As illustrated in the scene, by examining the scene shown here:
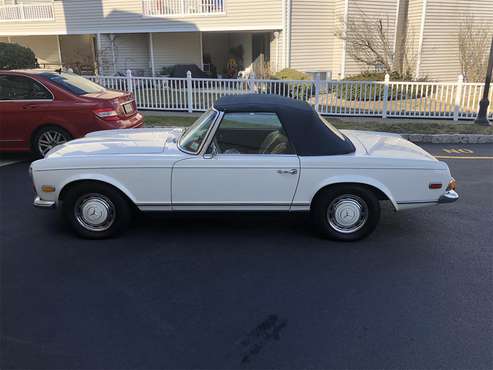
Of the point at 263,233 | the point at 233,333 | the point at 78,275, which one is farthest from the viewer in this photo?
the point at 263,233

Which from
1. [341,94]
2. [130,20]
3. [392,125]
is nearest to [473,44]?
[341,94]

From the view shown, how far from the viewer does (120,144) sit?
184 inches

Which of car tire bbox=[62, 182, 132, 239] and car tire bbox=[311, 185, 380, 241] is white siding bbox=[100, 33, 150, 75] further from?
car tire bbox=[311, 185, 380, 241]

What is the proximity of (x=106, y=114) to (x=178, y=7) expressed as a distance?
1399 cm

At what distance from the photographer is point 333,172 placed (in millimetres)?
4285

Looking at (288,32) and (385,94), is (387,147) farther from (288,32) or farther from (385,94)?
(288,32)

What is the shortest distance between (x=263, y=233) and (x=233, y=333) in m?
1.80

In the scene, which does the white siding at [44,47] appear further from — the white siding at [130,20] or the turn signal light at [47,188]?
the turn signal light at [47,188]

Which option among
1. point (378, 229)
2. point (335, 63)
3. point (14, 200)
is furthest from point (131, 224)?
point (335, 63)

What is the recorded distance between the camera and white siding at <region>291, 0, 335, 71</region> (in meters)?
17.7

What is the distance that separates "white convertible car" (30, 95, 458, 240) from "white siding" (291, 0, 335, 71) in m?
14.4

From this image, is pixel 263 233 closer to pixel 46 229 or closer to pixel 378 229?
pixel 378 229

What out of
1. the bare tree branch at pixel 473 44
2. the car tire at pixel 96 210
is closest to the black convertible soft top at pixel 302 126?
the car tire at pixel 96 210

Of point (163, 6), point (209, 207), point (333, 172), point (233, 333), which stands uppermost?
point (163, 6)
